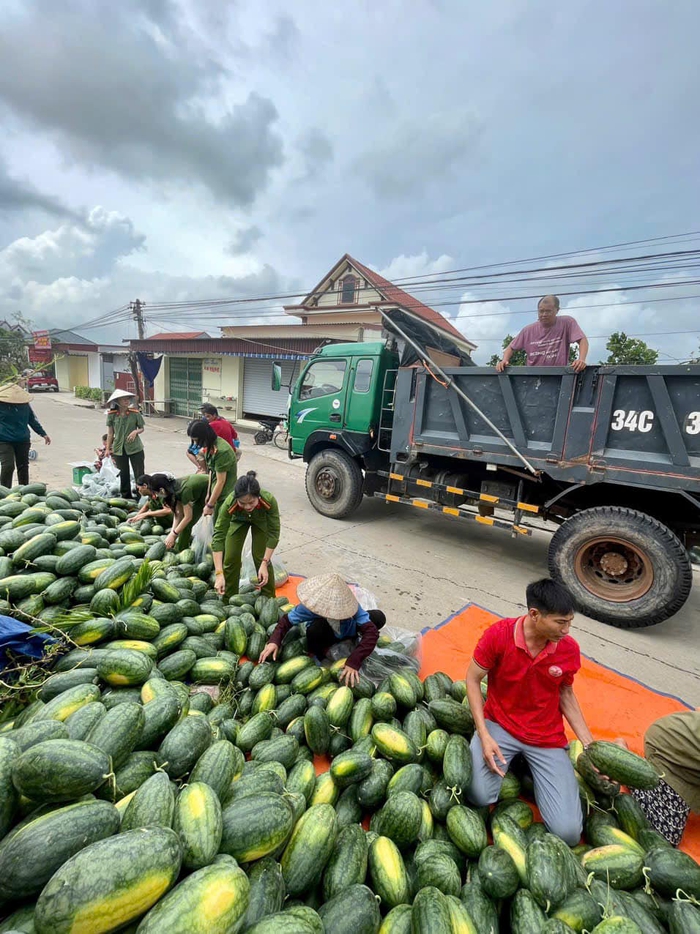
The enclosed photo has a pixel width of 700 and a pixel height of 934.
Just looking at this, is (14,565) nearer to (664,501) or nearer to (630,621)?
(630,621)

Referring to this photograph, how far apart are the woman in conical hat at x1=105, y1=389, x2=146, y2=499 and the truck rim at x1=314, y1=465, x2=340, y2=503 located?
2.95 metres

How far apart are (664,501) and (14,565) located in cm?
627

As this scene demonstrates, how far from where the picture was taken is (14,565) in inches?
117

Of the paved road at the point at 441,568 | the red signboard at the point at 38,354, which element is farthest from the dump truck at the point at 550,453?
the red signboard at the point at 38,354

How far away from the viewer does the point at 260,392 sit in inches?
747

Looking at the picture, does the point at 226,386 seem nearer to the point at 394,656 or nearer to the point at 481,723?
the point at 394,656

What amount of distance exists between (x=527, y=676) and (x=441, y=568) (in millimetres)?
3266

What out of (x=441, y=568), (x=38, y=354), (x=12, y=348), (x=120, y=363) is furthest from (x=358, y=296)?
(x=12, y=348)

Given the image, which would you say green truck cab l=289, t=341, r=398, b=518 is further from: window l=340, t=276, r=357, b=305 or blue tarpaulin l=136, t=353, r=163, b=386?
blue tarpaulin l=136, t=353, r=163, b=386

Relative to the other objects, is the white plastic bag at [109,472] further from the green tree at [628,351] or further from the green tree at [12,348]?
the green tree at [12,348]

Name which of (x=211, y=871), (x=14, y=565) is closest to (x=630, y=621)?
(x=211, y=871)

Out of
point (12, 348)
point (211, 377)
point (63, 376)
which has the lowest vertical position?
point (63, 376)

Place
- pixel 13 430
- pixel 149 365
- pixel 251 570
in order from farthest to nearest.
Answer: pixel 149 365 → pixel 13 430 → pixel 251 570

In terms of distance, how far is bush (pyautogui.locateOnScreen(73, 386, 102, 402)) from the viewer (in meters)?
26.4
